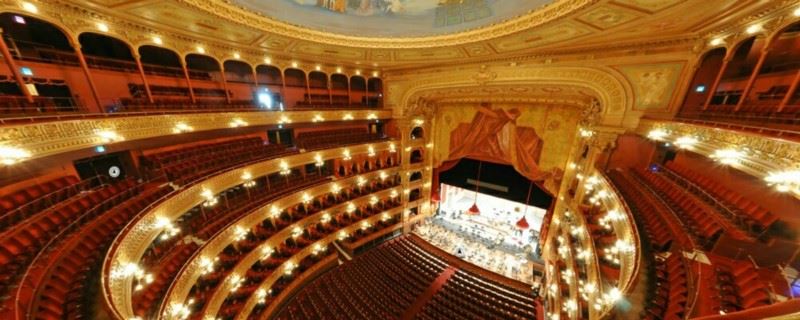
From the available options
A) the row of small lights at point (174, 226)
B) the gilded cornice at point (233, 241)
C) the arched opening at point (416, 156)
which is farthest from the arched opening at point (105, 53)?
the arched opening at point (416, 156)

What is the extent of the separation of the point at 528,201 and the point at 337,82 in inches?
578

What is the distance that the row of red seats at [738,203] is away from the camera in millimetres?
4875

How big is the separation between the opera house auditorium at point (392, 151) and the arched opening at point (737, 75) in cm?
6

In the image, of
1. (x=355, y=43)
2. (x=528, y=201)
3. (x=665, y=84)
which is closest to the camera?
(x=665, y=84)

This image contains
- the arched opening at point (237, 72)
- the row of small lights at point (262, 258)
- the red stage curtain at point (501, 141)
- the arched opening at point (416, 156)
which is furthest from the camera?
the arched opening at point (416, 156)

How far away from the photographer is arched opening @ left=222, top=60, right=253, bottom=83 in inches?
463

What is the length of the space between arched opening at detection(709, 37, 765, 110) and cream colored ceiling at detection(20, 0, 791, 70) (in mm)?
1688

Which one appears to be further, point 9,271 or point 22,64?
point 22,64

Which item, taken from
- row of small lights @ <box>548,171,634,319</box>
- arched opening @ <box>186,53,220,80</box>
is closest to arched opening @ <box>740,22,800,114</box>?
row of small lights @ <box>548,171,634,319</box>

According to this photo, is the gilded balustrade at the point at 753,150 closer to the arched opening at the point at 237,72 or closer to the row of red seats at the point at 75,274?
the row of red seats at the point at 75,274

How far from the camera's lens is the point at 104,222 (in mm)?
6258

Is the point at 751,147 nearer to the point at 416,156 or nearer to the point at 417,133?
the point at 417,133

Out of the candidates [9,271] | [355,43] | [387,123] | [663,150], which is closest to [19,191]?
[9,271]

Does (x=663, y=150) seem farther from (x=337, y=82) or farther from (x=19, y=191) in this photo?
(x=19, y=191)
